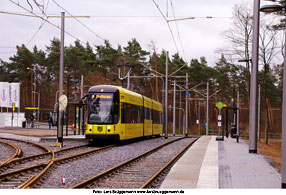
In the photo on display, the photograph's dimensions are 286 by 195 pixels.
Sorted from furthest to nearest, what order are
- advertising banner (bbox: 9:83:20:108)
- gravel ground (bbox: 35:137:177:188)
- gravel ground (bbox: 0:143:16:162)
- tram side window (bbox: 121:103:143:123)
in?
advertising banner (bbox: 9:83:20:108) < tram side window (bbox: 121:103:143:123) < gravel ground (bbox: 0:143:16:162) < gravel ground (bbox: 35:137:177:188)

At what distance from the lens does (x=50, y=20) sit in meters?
21.5

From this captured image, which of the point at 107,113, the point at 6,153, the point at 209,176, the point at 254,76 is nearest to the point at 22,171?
the point at 209,176

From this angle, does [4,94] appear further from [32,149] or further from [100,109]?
[32,149]

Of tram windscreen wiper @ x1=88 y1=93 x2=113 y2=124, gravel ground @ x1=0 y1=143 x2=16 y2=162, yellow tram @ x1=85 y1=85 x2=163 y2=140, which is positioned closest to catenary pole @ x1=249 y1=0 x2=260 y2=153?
yellow tram @ x1=85 y1=85 x2=163 y2=140

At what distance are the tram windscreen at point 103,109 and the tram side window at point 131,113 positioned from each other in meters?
0.99

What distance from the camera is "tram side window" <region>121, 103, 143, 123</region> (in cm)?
2406

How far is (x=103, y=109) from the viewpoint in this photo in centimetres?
2294

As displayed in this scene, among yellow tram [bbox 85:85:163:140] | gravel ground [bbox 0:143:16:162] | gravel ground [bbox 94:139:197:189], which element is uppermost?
yellow tram [bbox 85:85:163:140]

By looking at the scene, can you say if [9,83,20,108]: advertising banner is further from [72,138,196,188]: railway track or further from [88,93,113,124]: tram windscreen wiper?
[72,138,196,188]: railway track

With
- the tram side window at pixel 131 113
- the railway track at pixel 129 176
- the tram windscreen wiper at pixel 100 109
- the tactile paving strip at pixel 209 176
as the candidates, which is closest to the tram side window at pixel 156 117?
the tram side window at pixel 131 113

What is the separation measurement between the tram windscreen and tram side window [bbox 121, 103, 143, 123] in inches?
39.1

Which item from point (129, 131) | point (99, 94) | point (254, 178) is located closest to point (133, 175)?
point (254, 178)

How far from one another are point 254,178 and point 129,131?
15005mm

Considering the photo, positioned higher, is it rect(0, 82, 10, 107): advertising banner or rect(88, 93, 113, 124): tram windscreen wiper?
rect(0, 82, 10, 107): advertising banner
